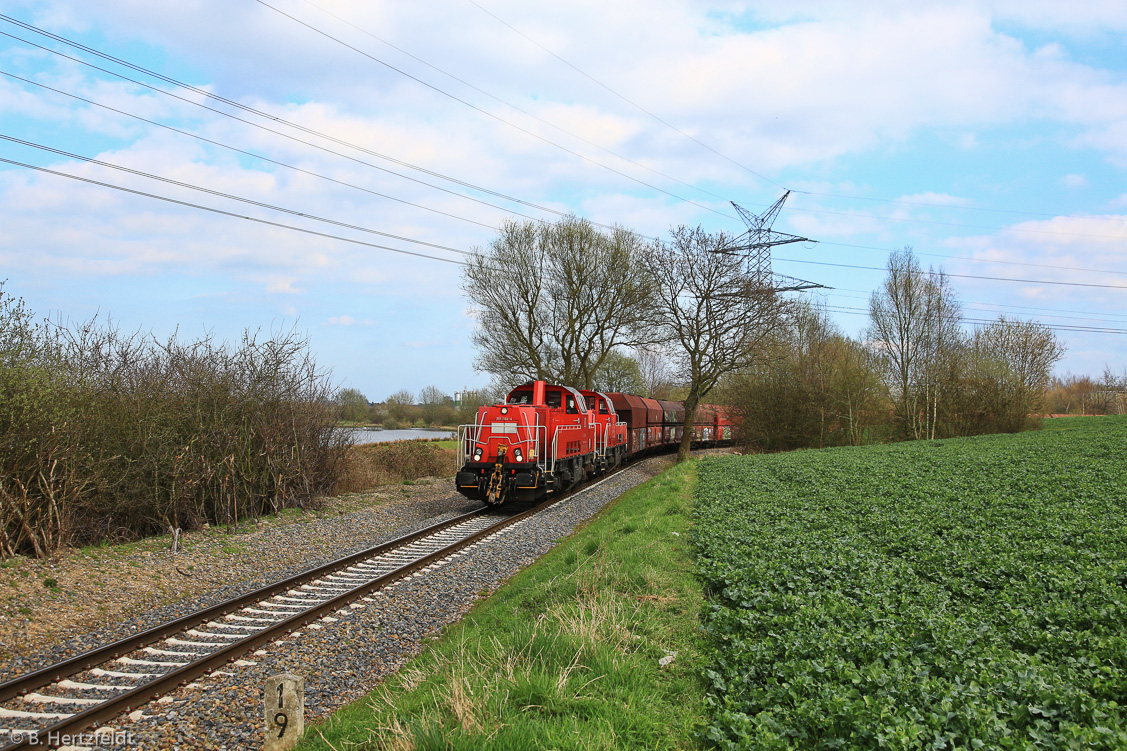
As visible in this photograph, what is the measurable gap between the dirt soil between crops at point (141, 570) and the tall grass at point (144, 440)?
2.19 feet

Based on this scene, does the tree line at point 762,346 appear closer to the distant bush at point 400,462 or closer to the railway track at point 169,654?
the distant bush at point 400,462

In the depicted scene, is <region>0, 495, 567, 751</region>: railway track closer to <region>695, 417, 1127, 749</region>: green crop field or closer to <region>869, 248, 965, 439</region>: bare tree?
<region>695, 417, 1127, 749</region>: green crop field

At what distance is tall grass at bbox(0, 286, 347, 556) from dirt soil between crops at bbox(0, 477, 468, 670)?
67cm

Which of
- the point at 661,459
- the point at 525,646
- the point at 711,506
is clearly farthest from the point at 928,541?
the point at 661,459

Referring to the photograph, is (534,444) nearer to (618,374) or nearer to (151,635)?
(151,635)

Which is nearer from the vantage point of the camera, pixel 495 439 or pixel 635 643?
pixel 635 643

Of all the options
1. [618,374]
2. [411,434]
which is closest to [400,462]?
[411,434]

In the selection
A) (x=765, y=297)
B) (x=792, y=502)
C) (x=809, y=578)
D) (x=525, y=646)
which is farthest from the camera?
(x=765, y=297)

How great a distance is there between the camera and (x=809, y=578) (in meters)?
6.83

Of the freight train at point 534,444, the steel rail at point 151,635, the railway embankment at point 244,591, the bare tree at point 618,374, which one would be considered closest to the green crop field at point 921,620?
the railway embankment at point 244,591

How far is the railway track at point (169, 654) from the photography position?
5035 millimetres

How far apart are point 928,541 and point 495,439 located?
10342 millimetres

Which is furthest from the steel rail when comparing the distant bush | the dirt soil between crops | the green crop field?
the distant bush

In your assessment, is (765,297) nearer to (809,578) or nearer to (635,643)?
(809,578)
